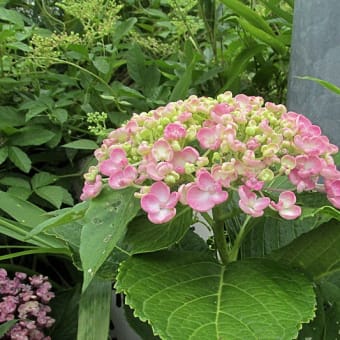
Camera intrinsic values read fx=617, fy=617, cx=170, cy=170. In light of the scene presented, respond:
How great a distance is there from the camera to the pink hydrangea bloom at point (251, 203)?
1.87 feet

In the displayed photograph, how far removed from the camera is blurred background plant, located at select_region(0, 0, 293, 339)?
1150 mm

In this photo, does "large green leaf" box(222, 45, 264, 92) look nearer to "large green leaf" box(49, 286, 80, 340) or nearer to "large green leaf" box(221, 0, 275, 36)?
"large green leaf" box(221, 0, 275, 36)

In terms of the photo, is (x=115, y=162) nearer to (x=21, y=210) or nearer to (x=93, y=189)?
(x=93, y=189)

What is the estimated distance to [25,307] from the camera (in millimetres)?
1079

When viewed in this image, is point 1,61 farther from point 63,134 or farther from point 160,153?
point 160,153

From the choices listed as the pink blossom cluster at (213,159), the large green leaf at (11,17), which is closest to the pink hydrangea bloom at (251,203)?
the pink blossom cluster at (213,159)

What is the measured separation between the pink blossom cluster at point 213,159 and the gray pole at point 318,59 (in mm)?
184

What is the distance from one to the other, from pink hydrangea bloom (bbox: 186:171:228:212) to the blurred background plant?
54cm

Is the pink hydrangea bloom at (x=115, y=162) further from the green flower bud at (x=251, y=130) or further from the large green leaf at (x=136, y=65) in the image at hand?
the large green leaf at (x=136, y=65)

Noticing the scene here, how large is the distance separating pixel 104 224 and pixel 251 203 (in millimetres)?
149

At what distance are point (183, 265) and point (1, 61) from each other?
29.0 inches

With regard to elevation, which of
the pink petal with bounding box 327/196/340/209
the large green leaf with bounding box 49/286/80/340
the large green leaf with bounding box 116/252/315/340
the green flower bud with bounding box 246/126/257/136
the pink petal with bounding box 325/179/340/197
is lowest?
the large green leaf with bounding box 49/286/80/340

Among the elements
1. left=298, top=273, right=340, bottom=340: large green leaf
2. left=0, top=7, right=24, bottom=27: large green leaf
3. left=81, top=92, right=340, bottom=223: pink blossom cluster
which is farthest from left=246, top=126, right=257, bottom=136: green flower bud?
left=0, top=7, right=24, bottom=27: large green leaf

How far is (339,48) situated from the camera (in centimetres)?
80
